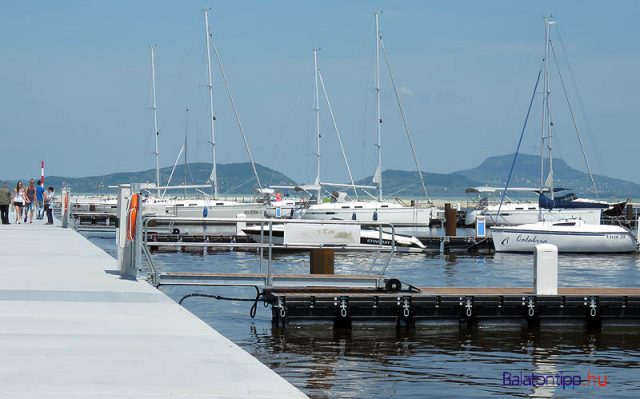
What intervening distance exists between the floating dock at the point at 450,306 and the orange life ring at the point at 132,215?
248 cm

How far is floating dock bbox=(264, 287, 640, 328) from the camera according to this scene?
1859 centimetres

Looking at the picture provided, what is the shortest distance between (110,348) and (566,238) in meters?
37.7

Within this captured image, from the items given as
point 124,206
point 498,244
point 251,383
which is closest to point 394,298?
point 124,206

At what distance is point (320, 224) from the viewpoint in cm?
1856

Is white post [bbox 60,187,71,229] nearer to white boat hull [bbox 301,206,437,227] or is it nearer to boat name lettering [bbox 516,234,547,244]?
boat name lettering [bbox 516,234,547,244]

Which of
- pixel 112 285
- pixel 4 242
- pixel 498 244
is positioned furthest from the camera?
pixel 498 244

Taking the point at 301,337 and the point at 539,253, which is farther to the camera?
the point at 539,253

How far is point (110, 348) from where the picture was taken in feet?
36.9

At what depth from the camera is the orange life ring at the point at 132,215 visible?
18.9 m

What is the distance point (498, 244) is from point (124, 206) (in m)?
28.8

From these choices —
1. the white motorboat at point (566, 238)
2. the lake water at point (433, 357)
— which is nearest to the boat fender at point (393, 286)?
the lake water at point (433, 357)

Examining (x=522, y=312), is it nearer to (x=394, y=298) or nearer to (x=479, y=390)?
(x=394, y=298)

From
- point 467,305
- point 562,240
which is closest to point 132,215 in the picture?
point 467,305

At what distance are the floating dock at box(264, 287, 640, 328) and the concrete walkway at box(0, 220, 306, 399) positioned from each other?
8.76 ft
